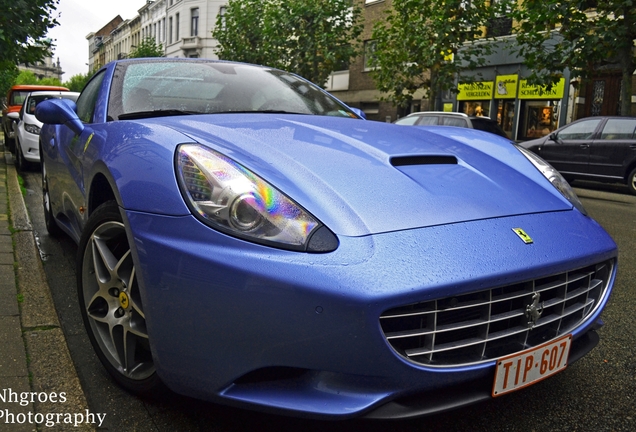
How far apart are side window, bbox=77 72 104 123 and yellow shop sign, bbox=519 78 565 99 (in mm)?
17359

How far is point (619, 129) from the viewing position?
37.7 feet

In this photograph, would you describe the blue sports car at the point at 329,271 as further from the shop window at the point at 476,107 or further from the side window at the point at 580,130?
the shop window at the point at 476,107

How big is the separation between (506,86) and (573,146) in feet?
34.3

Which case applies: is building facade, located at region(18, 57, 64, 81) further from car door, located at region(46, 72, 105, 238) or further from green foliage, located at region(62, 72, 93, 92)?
car door, located at region(46, 72, 105, 238)

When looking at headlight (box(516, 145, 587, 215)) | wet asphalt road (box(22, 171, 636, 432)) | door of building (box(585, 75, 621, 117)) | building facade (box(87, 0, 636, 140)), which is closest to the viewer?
wet asphalt road (box(22, 171, 636, 432))

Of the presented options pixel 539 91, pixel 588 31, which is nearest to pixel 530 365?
pixel 588 31

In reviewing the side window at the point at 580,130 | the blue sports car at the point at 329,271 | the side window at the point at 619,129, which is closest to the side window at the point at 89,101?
the blue sports car at the point at 329,271

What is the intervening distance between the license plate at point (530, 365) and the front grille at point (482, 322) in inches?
1.5

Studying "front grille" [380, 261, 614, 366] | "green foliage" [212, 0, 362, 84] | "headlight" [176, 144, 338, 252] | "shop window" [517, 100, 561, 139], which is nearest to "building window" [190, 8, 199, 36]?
"green foliage" [212, 0, 362, 84]

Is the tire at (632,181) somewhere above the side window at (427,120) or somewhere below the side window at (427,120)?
below

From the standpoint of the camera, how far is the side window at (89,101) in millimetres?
3228

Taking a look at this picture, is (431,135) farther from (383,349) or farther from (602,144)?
(602,144)

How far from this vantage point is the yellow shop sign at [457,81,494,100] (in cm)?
2259

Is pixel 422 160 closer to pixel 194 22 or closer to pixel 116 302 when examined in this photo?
pixel 116 302
